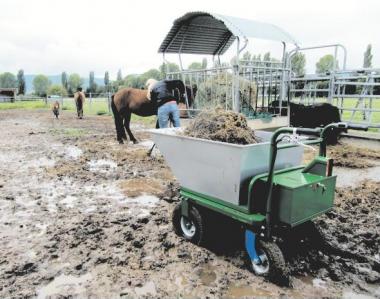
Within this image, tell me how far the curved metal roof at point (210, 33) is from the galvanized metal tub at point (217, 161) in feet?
9.19

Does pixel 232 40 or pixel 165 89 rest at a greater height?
pixel 232 40

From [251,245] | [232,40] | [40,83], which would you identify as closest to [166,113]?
[232,40]

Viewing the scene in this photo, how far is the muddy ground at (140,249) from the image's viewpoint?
8.50ft

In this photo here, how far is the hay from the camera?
3000 mm

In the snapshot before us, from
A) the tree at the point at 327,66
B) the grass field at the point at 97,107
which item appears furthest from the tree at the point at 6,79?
the tree at the point at 327,66

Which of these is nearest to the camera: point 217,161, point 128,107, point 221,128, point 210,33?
point 217,161

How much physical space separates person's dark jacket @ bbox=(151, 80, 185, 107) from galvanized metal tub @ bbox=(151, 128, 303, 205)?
118 inches

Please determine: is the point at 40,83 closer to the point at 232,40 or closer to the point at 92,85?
the point at 92,85

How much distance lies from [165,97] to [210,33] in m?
1.63

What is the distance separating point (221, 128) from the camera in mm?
3059

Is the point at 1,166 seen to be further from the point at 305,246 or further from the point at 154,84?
the point at 305,246

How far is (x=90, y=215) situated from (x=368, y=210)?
3.38 metres

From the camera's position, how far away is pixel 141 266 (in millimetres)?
2887

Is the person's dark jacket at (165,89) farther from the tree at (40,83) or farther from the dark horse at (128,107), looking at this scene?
the tree at (40,83)
